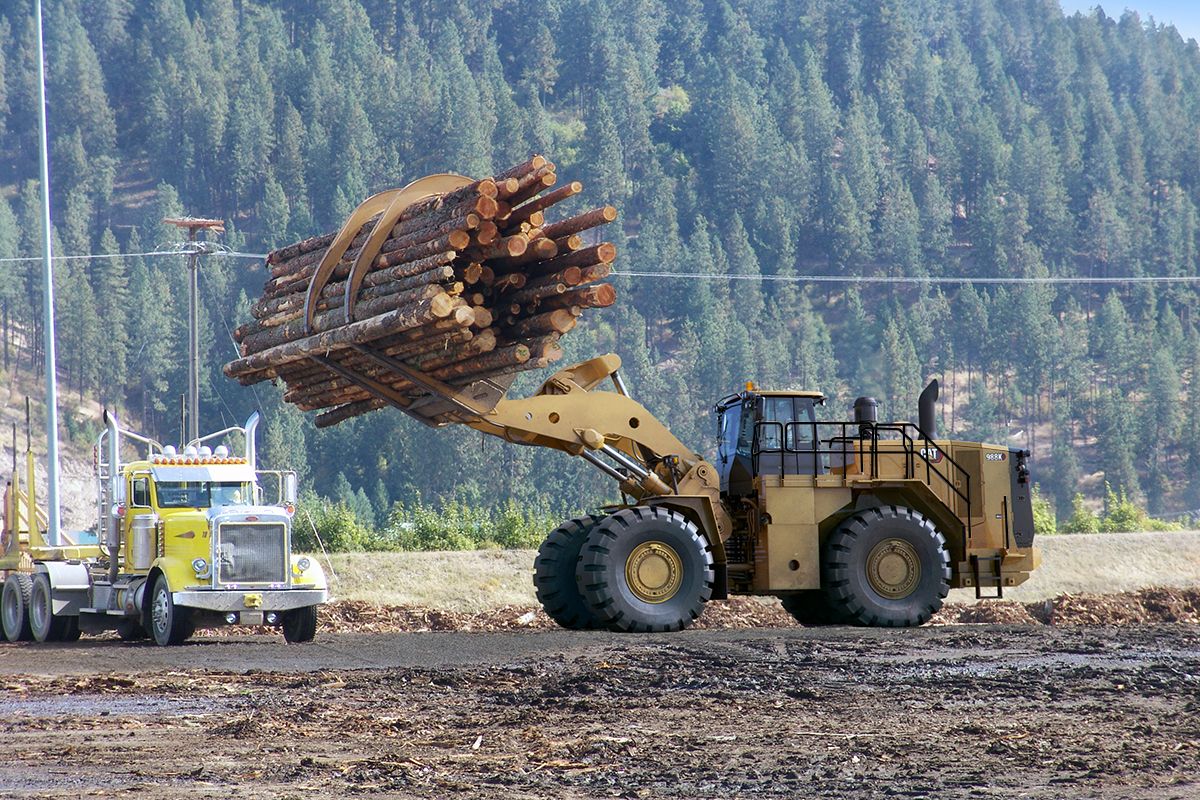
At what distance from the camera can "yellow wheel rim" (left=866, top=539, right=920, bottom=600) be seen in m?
20.3

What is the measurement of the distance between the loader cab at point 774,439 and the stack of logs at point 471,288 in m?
3.05

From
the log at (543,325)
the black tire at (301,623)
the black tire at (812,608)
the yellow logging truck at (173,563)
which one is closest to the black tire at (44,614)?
the yellow logging truck at (173,563)

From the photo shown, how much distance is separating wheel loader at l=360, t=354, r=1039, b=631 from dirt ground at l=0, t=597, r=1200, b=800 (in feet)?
3.05

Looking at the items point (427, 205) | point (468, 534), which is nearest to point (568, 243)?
point (427, 205)

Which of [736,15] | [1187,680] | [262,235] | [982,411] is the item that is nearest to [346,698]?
[1187,680]

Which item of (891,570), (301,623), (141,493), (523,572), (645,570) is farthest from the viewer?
(523,572)

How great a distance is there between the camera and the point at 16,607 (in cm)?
2319

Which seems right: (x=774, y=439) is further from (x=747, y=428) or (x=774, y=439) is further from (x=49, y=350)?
(x=49, y=350)

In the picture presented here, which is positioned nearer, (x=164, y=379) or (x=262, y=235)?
(x=164, y=379)

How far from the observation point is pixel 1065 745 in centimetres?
1095

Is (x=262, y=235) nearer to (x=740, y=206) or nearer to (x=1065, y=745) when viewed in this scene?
(x=740, y=206)

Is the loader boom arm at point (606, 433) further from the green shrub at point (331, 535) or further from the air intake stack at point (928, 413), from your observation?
the green shrub at point (331, 535)

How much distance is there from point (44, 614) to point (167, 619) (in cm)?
335

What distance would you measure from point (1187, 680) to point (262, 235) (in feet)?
414
